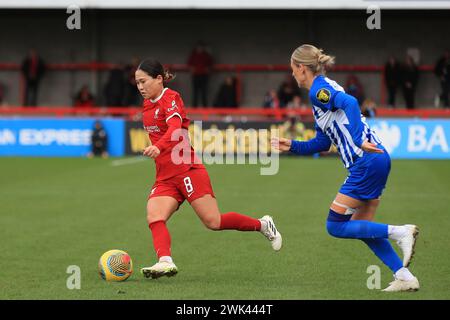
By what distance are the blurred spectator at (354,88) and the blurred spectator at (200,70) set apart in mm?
4681

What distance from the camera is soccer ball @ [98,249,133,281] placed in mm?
8570

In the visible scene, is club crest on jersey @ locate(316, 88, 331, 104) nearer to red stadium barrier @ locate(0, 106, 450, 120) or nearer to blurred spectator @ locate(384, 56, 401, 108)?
red stadium barrier @ locate(0, 106, 450, 120)


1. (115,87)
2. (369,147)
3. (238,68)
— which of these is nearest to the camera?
(369,147)

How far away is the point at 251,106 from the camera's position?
1363 inches

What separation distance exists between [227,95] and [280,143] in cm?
2332

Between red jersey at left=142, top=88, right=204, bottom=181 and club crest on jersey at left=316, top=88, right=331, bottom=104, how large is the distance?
4.51ft

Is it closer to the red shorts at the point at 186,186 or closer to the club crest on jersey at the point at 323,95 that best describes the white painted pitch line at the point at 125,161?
the red shorts at the point at 186,186

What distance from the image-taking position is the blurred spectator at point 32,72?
3322 cm

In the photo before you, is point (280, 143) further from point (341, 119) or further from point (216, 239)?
point (216, 239)

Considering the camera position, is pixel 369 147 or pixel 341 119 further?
pixel 341 119

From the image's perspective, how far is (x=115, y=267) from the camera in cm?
858

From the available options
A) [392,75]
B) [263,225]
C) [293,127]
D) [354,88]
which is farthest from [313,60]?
[392,75]

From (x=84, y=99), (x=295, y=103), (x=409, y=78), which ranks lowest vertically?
(x=295, y=103)

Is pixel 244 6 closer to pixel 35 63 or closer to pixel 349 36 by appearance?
pixel 349 36
